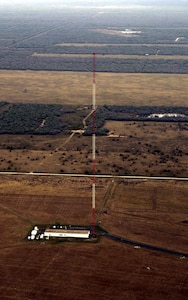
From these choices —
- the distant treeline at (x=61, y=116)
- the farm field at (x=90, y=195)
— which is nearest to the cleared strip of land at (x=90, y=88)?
the farm field at (x=90, y=195)

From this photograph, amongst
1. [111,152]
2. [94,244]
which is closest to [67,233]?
[94,244]

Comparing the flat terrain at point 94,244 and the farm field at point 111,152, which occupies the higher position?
the farm field at point 111,152

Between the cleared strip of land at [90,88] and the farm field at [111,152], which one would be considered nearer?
the farm field at [111,152]

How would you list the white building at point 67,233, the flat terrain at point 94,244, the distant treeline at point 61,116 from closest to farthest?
the flat terrain at point 94,244 < the white building at point 67,233 < the distant treeline at point 61,116

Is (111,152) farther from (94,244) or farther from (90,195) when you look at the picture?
(94,244)

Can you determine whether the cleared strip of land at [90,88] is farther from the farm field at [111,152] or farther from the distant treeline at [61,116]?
the farm field at [111,152]

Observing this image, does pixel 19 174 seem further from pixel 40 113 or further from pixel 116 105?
pixel 116 105

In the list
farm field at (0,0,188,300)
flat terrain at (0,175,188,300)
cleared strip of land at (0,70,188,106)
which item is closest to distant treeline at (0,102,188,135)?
farm field at (0,0,188,300)
